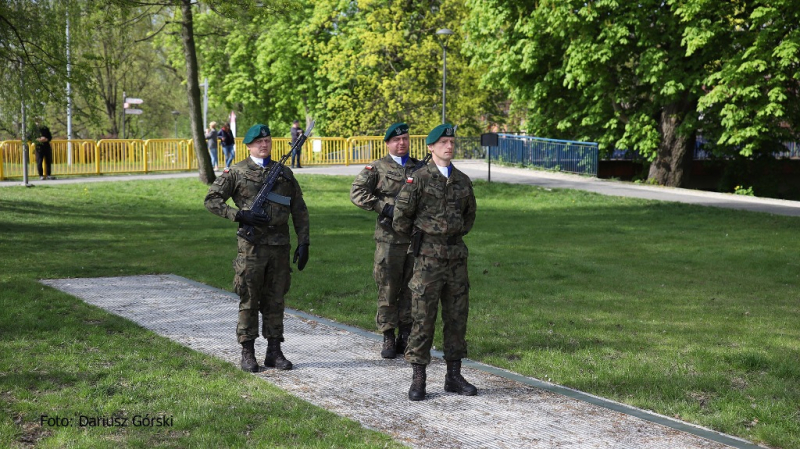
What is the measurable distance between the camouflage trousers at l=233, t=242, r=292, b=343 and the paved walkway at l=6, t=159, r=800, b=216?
16.0 meters

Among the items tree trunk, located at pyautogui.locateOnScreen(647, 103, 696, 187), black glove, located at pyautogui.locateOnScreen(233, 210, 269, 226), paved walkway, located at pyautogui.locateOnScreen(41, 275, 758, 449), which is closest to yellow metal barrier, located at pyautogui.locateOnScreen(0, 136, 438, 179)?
tree trunk, located at pyautogui.locateOnScreen(647, 103, 696, 187)

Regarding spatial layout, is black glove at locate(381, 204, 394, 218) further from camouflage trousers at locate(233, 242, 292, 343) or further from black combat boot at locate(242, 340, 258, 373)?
black combat boot at locate(242, 340, 258, 373)

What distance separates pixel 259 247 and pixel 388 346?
1.50 m

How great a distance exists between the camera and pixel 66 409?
20.0ft

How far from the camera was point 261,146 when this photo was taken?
7.36 m

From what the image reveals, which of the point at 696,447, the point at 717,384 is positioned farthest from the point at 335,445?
the point at 717,384

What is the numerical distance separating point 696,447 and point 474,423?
4.59 ft

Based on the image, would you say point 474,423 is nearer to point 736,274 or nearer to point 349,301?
point 349,301

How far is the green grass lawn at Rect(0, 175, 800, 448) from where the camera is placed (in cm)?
607

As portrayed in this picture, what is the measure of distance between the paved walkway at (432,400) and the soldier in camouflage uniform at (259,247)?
327mm

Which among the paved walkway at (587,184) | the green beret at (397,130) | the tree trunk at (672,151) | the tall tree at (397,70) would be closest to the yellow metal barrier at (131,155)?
the paved walkway at (587,184)

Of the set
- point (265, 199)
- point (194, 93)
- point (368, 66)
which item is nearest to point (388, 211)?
point (265, 199)

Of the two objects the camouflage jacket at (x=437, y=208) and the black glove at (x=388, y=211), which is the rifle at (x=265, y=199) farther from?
the camouflage jacket at (x=437, y=208)

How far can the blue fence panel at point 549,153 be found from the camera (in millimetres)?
31422
